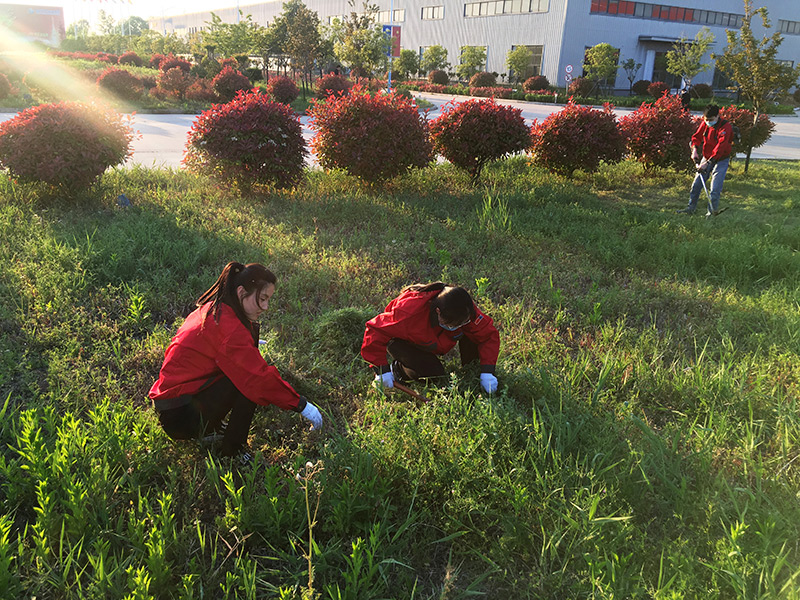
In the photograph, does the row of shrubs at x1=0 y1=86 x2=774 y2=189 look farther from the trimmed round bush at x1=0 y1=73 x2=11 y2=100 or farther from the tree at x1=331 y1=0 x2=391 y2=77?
the tree at x1=331 y1=0 x2=391 y2=77

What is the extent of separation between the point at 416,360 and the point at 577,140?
706cm

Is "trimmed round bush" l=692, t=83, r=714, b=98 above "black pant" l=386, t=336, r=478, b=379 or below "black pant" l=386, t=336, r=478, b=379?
above

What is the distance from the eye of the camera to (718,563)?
6.18 ft

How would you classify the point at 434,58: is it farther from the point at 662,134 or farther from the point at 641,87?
the point at 662,134

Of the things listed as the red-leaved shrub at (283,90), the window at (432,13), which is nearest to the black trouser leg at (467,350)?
the red-leaved shrub at (283,90)

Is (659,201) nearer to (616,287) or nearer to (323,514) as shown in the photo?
(616,287)

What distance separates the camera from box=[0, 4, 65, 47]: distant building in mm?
68875

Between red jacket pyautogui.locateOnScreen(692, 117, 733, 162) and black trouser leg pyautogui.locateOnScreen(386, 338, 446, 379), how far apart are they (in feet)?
22.6

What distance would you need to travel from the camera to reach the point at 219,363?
231cm

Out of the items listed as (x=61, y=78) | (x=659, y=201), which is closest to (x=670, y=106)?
(x=659, y=201)

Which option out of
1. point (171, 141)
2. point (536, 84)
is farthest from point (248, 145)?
point (536, 84)

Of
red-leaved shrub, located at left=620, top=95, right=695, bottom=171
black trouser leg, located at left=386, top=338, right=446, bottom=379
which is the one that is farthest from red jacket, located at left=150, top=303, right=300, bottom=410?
red-leaved shrub, located at left=620, top=95, right=695, bottom=171

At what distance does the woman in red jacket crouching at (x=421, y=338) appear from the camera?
2.93 meters

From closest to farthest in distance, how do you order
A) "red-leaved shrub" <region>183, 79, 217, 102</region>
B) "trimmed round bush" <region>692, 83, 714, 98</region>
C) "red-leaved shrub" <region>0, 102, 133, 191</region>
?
"red-leaved shrub" <region>0, 102, 133, 191</region>
"red-leaved shrub" <region>183, 79, 217, 102</region>
"trimmed round bush" <region>692, 83, 714, 98</region>
